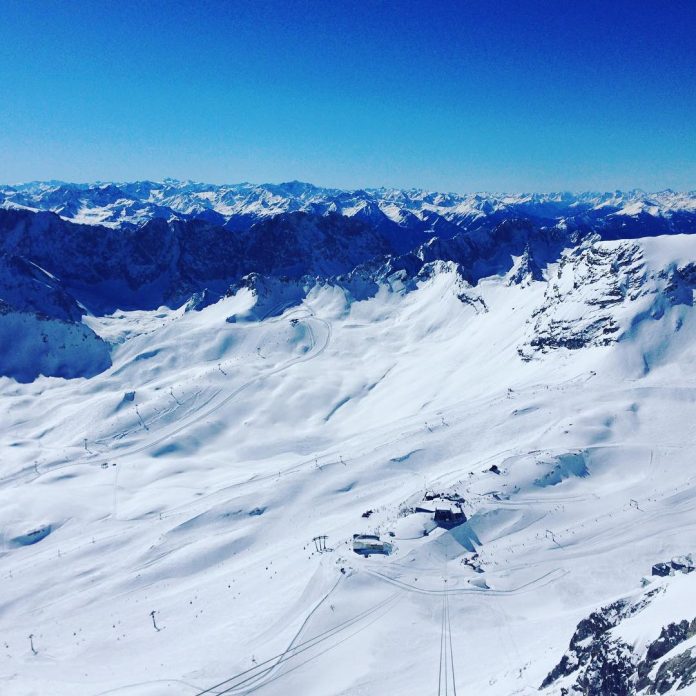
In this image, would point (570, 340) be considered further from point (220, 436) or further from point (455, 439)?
point (220, 436)

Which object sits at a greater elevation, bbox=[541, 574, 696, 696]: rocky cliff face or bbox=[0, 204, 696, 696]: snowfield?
bbox=[541, 574, 696, 696]: rocky cliff face

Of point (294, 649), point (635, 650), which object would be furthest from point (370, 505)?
point (635, 650)

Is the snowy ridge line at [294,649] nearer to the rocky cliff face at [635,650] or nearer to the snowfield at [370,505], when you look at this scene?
the snowfield at [370,505]

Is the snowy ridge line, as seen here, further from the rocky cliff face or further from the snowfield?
the rocky cliff face

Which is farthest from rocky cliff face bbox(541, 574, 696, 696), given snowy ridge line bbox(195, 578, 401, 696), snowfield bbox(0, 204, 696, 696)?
snowy ridge line bbox(195, 578, 401, 696)

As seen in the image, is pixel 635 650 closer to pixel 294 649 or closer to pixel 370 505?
pixel 294 649

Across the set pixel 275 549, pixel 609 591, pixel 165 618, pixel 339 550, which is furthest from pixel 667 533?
pixel 165 618

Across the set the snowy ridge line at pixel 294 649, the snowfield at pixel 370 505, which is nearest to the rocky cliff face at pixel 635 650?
the snowfield at pixel 370 505

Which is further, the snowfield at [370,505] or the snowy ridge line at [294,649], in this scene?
the snowfield at [370,505]
